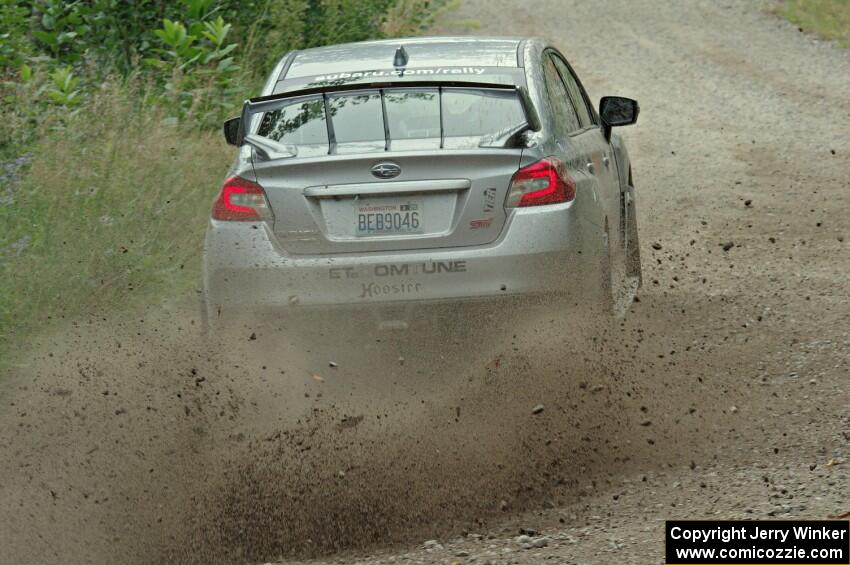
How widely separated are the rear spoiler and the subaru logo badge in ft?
1.06

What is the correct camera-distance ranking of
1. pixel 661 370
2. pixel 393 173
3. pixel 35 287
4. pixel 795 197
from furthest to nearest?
pixel 795 197, pixel 35 287, pixel 661 370, pixel 393 173

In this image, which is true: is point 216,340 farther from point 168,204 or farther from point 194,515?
point 168,204

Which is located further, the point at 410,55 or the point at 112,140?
the point at 112,140

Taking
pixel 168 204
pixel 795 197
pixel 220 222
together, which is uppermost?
pixel 220 222

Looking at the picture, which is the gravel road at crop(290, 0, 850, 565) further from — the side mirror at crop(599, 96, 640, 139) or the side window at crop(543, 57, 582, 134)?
the side window at crop(543, 57, 582, 134)

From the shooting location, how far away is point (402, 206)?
6020mm

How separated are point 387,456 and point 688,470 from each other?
1.27 meters

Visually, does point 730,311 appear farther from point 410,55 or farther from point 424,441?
point 424,441

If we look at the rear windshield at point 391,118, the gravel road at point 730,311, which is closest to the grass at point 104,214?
the rear windshield at point 391,118

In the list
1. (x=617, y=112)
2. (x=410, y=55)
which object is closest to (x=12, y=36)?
(x=410, y=55)

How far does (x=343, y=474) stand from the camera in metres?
5.62

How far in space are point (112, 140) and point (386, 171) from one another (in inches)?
186

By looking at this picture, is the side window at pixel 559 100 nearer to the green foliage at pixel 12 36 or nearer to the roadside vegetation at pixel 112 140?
the roadside vegetation at pixel 112 140

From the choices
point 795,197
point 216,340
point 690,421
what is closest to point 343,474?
point 216,340
